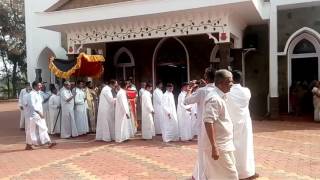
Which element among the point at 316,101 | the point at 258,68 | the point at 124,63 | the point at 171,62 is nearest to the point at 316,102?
the point at 316,101

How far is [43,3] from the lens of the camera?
21344 millimetres

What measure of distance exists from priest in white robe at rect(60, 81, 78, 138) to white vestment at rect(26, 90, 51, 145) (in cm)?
202

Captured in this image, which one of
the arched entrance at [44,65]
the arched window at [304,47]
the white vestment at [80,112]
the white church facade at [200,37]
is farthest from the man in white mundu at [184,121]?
the arched entrance at [44,65]

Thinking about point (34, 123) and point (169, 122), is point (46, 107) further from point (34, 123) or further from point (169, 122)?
point (169, 122)

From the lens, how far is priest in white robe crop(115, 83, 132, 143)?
35.9 ft

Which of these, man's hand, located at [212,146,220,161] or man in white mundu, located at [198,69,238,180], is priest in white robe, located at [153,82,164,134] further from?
man's hand, located at [212,146,220,161]

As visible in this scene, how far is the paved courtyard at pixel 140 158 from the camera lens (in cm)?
718

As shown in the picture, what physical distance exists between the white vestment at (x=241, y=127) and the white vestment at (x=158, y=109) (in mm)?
4881

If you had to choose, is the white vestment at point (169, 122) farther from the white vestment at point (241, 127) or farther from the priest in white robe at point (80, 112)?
the white vestment at point (241, 127)

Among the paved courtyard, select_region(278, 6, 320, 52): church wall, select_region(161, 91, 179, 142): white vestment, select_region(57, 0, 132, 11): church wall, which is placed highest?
select_region(57, 0, 132, 11): church wall

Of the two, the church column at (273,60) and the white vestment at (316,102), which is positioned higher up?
the church column at (273,60)

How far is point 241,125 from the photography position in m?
6.30

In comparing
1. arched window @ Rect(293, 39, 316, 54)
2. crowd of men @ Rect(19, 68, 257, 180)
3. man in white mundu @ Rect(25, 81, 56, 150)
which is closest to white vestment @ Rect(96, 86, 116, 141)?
crowd of men @ Rect(19, 68, 257, 180)

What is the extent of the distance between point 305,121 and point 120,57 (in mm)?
8041
